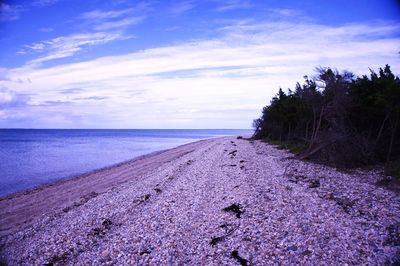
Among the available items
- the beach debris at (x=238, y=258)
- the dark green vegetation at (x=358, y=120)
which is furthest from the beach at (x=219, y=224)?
the dark green vegetation at (x=358, y=120)

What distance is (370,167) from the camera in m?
22.8

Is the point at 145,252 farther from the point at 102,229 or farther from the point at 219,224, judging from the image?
the point at 102,229

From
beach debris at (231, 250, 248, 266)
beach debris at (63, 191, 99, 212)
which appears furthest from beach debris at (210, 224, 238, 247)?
beach debris at (63, 191, 99, 212)

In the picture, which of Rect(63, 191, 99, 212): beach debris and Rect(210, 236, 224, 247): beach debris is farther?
Rect(63, 191, 99, 212): beach debris

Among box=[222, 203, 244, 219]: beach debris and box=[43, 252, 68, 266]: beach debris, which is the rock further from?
box=[222, 203, 244, 219]: beach debris

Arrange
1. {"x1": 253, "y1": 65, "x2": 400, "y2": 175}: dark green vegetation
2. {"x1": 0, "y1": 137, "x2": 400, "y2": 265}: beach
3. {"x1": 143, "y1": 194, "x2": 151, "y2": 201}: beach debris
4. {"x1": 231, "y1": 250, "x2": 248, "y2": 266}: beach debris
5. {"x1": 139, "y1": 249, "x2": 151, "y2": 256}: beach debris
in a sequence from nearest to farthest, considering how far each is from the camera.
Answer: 1. {"x1": 231, "y1": 250, "x2": 248, "y2": 266}: beach debris
2. {"x1": 0, "y1": 137, "x2": 400, "y2": 265}: beach
3. {"x1": 139, "y1": 249, "x2": 151, "y2": 256}: beach debris
4. {"x1": 143, "y1": 194, "x2": 151, "y2": 201}: beach debris
5. {"x1": 253, "y1": 65, "x2": 400, "y2": 175}: dark green vegetation

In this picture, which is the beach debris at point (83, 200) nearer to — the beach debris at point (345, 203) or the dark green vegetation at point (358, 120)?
the beach debris at point (345, 203)

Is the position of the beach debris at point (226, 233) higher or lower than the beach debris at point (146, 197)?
higher

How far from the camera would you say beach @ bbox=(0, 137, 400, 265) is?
8648mm

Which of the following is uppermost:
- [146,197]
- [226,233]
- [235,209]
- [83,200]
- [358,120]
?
[358,120]

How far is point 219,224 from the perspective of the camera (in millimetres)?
10883

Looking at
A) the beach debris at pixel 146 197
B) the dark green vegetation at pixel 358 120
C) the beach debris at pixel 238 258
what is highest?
the dark green vegetation at pixel 358 120

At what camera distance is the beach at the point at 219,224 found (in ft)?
28.4

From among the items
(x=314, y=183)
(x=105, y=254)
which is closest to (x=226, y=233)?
(x=105, y=254)
